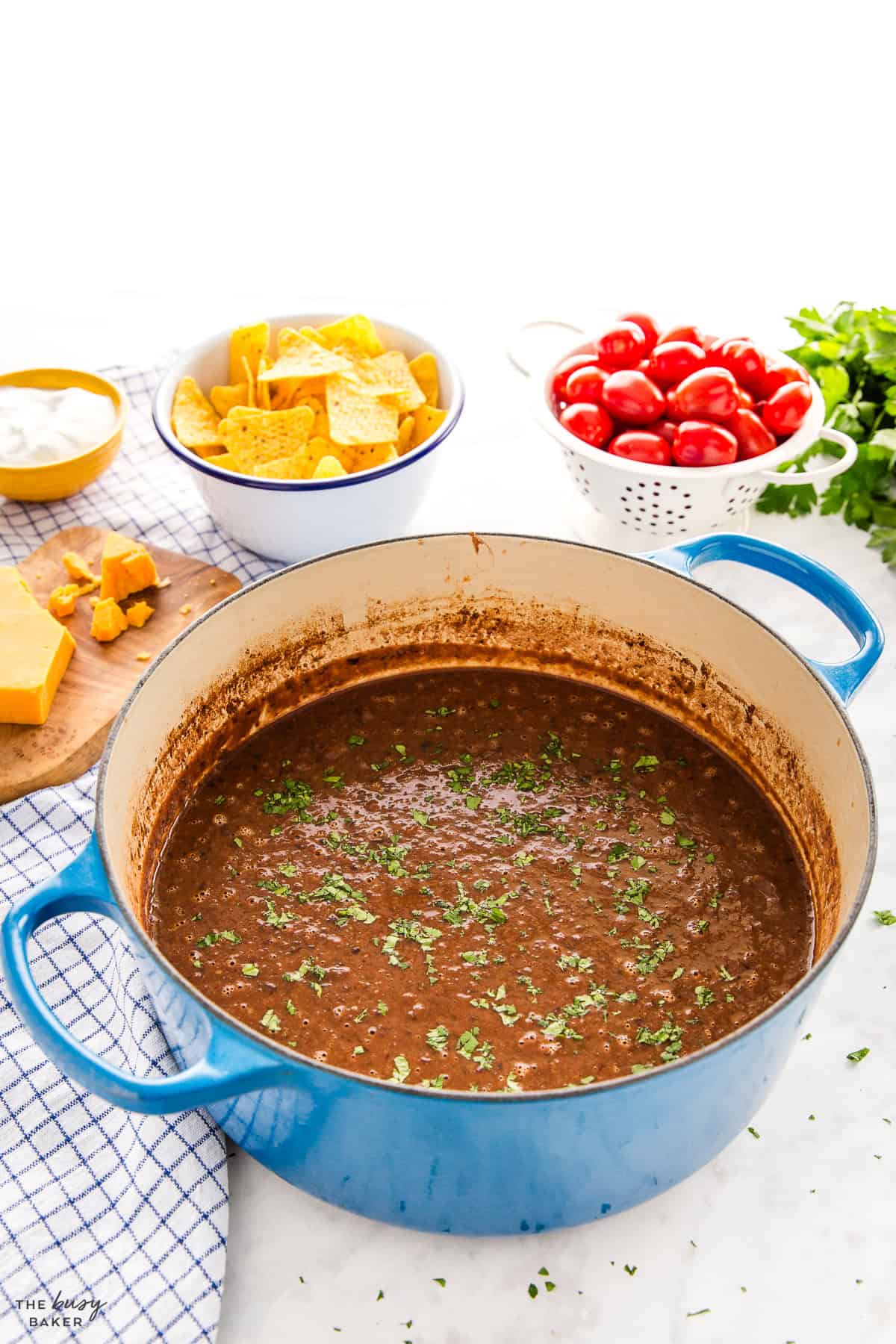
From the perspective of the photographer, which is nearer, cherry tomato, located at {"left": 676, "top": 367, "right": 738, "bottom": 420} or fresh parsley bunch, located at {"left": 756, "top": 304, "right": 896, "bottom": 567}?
cherry tomato, located at {"left": 676, "top": 367, "right": 738, "bottom": 420}

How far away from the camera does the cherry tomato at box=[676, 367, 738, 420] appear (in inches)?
92.2

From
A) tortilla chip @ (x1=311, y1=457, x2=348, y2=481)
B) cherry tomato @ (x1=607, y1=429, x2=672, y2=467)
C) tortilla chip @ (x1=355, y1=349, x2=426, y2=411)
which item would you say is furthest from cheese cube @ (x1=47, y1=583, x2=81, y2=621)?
cherry tomato @ (x1=607, y1=429, x2=672, y2=467)

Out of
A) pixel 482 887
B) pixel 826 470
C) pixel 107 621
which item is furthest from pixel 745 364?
pixel 107 621

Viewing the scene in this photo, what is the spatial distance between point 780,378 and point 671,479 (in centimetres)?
34

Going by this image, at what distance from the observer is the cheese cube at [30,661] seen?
218 cm

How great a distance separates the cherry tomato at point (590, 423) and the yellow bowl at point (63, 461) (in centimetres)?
102

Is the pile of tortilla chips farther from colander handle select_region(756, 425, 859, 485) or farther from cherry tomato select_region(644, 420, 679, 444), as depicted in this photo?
colander handle select_region(756, 425, 859, 485)

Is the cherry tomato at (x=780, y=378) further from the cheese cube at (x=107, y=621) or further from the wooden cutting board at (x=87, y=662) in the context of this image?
the cheese cube at (x=107, y=621)

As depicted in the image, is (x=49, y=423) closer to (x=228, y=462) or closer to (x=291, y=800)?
(x=228, y=462)

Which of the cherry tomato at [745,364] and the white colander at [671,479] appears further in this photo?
the cherry tomato at [745,364]

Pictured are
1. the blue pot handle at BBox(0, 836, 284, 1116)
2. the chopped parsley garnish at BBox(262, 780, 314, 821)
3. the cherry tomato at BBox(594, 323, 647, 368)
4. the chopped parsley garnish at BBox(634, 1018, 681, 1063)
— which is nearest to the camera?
the blue pot handle at BBox(0, 836, 284, 1116)

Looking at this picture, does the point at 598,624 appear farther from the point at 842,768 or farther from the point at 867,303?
the point at 867,303

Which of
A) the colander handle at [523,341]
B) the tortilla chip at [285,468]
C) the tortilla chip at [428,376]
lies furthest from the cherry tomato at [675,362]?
the tortilla chip at [285,468]

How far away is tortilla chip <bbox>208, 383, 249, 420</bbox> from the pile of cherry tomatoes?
0.66 metres
